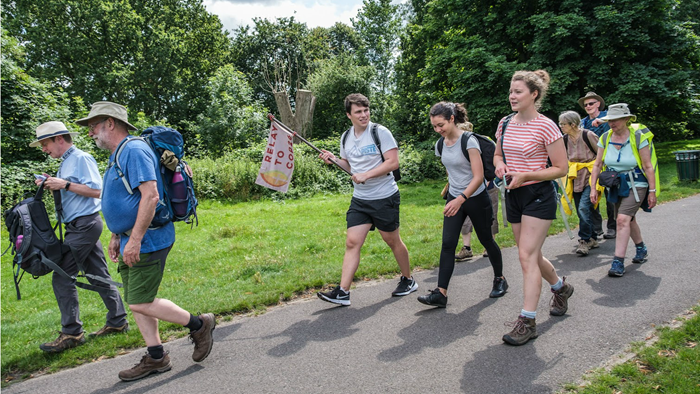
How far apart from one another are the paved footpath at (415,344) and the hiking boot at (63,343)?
1.60ft

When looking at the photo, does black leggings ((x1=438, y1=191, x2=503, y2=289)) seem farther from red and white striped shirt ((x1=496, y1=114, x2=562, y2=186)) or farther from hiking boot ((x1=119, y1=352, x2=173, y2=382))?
hiking boot ((x1=119, y1=352, x2=173, y2=382))

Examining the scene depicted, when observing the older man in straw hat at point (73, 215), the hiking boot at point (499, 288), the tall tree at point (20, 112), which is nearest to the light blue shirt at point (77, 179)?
the older man in straw hat at point (73, 215)

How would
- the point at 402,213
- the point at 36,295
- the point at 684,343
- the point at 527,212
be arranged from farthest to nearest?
the point at 402,213 < the point at 36,295 < the point at 527,212 < the point at 684,343

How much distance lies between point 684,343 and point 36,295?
757cm

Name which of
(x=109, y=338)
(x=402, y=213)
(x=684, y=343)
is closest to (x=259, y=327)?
(x=109, y=338)

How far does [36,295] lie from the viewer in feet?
21.7

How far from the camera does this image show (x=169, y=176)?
148 inches

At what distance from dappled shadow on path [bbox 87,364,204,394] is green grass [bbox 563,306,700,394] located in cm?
280

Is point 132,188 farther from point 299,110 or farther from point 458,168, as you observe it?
point 299,110

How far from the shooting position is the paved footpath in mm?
3402

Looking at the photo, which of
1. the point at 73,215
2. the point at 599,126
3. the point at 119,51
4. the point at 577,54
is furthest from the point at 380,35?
the point at 73,215

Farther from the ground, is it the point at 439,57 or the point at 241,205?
the point at 439,57

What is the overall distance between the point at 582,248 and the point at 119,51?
36.5m

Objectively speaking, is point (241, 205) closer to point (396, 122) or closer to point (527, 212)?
point (527, 212)
